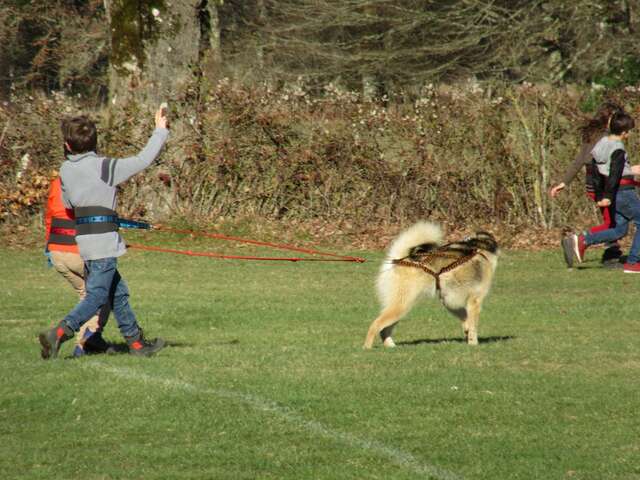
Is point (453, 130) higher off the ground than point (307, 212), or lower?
higher

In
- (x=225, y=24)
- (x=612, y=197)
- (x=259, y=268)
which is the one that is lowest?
(x=259, y=268)

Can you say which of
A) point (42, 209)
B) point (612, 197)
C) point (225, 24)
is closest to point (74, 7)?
point (225, 24)

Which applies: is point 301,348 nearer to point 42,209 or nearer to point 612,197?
point 612,197

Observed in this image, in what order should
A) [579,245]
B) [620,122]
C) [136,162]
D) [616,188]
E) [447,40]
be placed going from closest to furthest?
[136,162] → [620,122] → [616,188] → [579,245] → [447,40]

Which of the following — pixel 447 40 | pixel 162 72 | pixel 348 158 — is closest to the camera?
pixel 348 158

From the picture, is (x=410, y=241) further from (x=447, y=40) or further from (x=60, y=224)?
(x=447, y=40)

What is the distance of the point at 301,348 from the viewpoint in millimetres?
9438

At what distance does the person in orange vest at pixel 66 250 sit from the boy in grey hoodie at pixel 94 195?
0.53 meters

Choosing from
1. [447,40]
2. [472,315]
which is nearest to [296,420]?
[472,315]

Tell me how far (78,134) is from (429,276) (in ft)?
10.5

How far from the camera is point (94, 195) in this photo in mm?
8070

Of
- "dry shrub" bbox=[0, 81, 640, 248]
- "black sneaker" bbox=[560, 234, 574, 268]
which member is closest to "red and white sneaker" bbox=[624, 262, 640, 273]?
"black sneaker" bbox=[560, 234, 574, 268]

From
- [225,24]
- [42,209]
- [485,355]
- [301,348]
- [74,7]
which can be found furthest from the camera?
[225,24]

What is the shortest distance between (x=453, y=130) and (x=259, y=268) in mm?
4800
